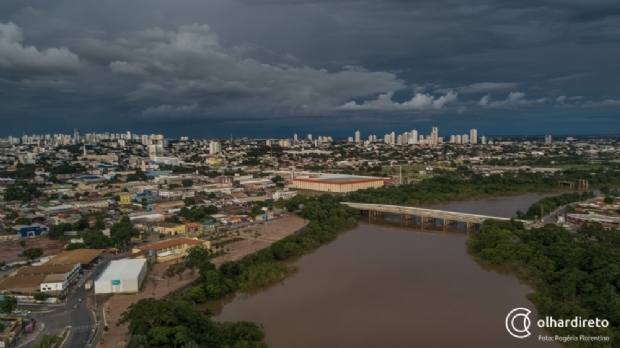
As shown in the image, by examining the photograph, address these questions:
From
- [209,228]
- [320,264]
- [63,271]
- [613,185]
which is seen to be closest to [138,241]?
[209,228]

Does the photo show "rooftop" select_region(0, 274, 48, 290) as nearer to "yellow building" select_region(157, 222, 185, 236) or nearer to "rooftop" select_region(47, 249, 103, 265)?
"rooftop" select_region(47, 249, 103, 265)

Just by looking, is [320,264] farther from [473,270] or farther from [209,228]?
[209,228]

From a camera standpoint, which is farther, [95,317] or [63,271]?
[63,271]

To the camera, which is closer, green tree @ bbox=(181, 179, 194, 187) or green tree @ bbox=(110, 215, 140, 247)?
green tree @ bbox=(110, 215, 140, 247)

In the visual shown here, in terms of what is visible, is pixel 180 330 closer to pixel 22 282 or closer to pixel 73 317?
pixel 73 317

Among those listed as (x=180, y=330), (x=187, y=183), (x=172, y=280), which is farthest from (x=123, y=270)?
(x=187, y=183)

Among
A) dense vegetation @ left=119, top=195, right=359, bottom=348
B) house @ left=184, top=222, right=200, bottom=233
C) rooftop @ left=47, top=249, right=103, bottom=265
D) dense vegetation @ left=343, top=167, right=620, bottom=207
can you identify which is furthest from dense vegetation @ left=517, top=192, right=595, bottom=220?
rooftop @ left=47, top=249, right=103, bottom=265
